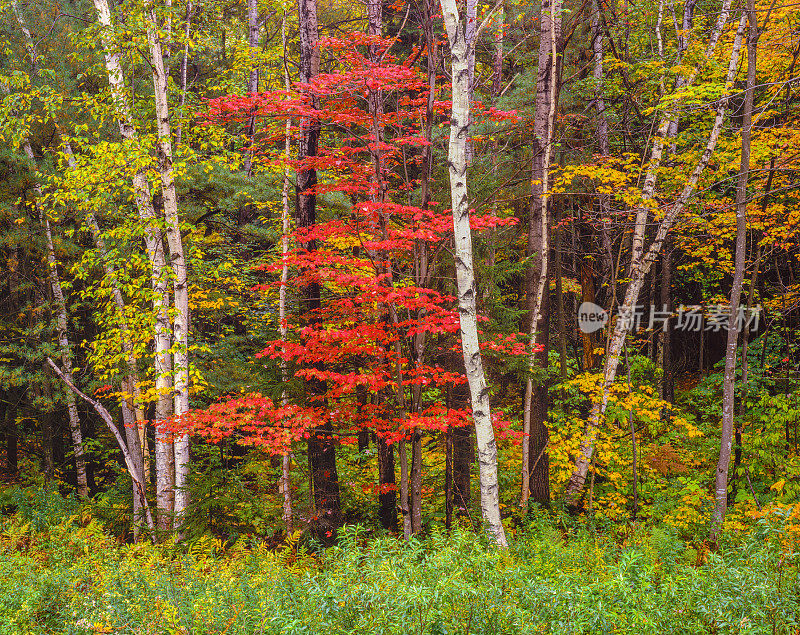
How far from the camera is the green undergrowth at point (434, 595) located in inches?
140

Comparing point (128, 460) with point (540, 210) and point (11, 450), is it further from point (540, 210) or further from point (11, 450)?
point (540, 210)

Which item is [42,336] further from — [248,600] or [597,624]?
[597,624]

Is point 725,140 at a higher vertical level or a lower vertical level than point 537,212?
higher

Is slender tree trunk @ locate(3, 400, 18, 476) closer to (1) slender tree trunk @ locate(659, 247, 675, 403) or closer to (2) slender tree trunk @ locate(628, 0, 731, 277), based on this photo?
(2) slender tree trunk @ locate(628, 0, 731, 277)

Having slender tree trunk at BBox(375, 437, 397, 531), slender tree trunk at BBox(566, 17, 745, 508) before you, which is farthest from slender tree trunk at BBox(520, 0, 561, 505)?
slender tree trunk at BBox(375, 437, 397, 531)

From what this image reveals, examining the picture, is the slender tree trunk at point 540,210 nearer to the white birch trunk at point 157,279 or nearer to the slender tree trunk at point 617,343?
the slender tree trunk at point 617,343

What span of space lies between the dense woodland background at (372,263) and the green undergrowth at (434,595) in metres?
1.82

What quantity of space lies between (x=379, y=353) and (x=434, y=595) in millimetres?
4362

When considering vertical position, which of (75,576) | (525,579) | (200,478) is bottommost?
(200,478)

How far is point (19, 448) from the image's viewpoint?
15281mm

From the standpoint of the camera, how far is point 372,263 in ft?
24.9

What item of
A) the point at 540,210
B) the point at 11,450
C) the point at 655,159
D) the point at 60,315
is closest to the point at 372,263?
the point at 540,210

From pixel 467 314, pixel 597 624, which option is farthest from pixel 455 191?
pixel 597 624

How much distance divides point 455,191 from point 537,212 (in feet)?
12.3
